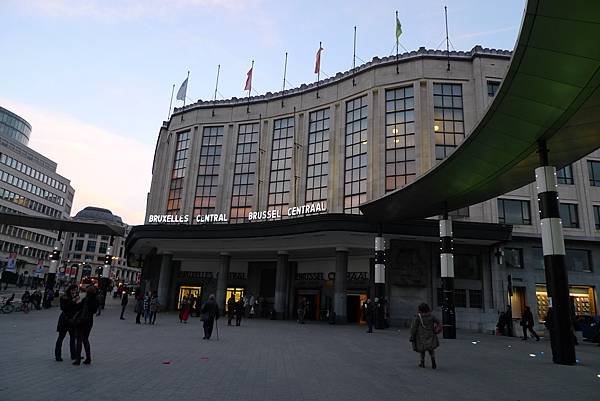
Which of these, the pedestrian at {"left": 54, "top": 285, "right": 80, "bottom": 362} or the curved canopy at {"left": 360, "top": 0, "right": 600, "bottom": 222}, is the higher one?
the curved canopy at {"left": 360, "top": 0, "right": 600, "bottom": 222}

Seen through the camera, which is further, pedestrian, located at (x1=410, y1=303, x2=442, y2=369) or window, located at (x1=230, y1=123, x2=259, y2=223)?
window, located at (x1=230, y1=123, x2=259, y2=223)

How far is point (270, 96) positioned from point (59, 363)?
4392 centimetres

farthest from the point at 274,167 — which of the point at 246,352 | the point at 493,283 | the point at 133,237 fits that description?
the point at 246,352

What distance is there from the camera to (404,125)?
1534 inches

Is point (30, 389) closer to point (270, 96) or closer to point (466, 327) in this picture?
point (466, 327)

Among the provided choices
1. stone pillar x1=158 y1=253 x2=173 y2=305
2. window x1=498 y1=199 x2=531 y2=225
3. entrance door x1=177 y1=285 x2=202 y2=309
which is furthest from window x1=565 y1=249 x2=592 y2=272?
stone pillar x1=158 y1=253 x2=173 y2=305

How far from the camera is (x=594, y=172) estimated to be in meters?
39.4

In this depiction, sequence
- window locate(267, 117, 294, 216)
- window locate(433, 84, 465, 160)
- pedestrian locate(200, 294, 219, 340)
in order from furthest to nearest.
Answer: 1. window locate(267, 117, 294, 216)
2. window locate(433, 84, 465, 160)
3. pedestrian locate(200, 294, 219, 340)

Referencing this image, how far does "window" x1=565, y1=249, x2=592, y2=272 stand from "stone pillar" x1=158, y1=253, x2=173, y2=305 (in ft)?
133

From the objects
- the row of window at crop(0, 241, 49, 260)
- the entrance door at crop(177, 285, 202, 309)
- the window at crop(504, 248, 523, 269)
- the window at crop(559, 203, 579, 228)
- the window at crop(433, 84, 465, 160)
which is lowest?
the entrance door at crop(177, 285, 202, 309)

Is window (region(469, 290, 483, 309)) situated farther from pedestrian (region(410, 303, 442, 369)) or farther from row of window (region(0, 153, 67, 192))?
row of window (region(0, 153, 67, 192))

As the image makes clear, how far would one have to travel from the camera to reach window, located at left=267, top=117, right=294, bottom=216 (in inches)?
1785

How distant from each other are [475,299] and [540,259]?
7773 mm

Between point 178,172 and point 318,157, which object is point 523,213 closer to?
point 318,157
